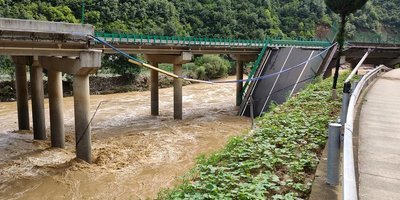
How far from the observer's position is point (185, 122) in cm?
2372

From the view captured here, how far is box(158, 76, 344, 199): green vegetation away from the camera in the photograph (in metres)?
4.87

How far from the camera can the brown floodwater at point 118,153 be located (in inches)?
485

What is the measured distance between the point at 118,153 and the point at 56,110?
367cm

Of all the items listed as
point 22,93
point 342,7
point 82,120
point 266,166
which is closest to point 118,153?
point 82,120

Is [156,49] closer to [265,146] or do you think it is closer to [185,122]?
[185,122]

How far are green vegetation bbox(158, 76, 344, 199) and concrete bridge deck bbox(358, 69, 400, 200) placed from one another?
0.72 meters

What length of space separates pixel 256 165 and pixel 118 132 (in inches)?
621

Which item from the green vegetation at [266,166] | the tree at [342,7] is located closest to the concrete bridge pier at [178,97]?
the tree at [342,7]

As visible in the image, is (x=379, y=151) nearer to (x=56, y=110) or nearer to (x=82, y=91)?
(x=82, y=91)

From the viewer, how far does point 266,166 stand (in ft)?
18.9

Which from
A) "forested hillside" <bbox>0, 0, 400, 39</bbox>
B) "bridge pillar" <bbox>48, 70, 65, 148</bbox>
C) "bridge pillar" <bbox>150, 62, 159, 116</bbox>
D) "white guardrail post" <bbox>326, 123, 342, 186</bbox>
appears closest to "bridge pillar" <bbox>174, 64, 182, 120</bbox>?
"bridge pillar" <bbox>150, 62, 159, 116</bbox>

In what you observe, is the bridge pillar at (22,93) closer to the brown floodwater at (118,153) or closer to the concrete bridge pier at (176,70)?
the brown floodwater at (118,153)

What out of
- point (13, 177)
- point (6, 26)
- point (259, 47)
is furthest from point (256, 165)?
point (259, 47)

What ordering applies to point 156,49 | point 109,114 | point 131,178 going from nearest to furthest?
point 131,178
point 156,49
point 109,114
